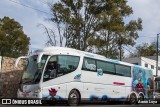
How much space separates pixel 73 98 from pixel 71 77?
122 cm

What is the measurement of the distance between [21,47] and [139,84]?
32.1 m

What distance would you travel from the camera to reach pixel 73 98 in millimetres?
22078

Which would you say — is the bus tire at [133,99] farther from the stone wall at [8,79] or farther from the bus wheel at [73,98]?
the stone wall at [8,79]

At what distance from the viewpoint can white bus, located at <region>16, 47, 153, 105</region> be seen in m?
20.9

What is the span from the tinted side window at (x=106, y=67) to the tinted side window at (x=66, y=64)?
2474 millimetres

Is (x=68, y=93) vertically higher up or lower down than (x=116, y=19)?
lower down

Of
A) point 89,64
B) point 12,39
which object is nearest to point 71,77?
point 89,64

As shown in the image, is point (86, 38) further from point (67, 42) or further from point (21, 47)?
point (21, 47)

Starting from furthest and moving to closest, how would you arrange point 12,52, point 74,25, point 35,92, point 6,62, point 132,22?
point 12,52 → point 132,22 → point 74,25 → point 6,62 → point 35,92

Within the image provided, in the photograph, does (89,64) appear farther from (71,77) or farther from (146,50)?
(146,50)

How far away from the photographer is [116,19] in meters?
43.7

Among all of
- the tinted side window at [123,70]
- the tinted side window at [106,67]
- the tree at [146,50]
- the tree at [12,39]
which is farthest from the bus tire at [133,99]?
the tree at [146,50]

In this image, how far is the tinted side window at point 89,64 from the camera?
76.9ft

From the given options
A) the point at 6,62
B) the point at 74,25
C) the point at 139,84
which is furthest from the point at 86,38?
the point at 6,62
